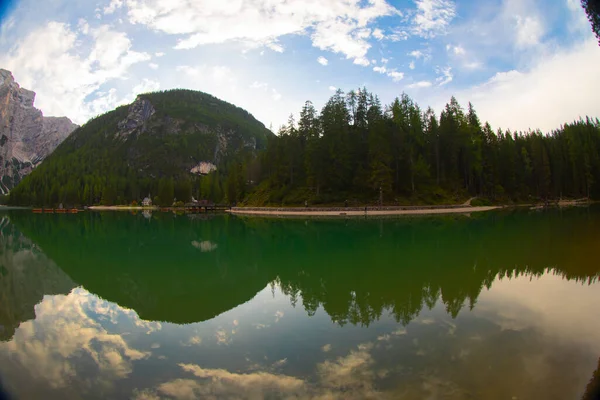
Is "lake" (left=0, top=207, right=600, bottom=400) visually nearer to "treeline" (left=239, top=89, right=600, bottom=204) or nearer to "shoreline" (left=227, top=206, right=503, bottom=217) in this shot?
"shoreline" (left=227, top=206, right=503, bottom=217)

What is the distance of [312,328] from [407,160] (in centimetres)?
6626

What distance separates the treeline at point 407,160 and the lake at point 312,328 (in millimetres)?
49732

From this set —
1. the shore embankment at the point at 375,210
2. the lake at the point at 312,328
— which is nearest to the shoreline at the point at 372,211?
the shore embankment at the point at 375,210

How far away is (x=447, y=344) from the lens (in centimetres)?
814

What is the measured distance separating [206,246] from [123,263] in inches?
313

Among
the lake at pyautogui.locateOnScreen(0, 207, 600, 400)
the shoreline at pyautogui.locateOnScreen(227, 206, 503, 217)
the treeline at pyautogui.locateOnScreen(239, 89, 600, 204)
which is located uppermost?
the treeline at pyautogui.locateOnScreen(239, 89, 600, 204)

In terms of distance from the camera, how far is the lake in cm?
668

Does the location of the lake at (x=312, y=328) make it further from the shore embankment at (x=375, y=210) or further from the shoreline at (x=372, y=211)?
the shore embankment at (x=375, y=210)

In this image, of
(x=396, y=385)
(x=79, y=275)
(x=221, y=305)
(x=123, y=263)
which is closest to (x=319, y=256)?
(x=221, y=305)

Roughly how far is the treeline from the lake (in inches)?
1958

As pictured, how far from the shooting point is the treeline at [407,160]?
69.8 meters

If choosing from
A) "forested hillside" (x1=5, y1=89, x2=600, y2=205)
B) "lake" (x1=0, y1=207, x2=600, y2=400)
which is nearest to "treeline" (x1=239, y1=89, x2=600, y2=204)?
"forested hillside" (x1=5, y1=89, x2=600, y2=205)

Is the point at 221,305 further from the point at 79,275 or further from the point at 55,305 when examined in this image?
the point at 79,275

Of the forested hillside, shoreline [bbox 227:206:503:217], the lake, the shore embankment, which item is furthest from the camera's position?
the forested hillside
